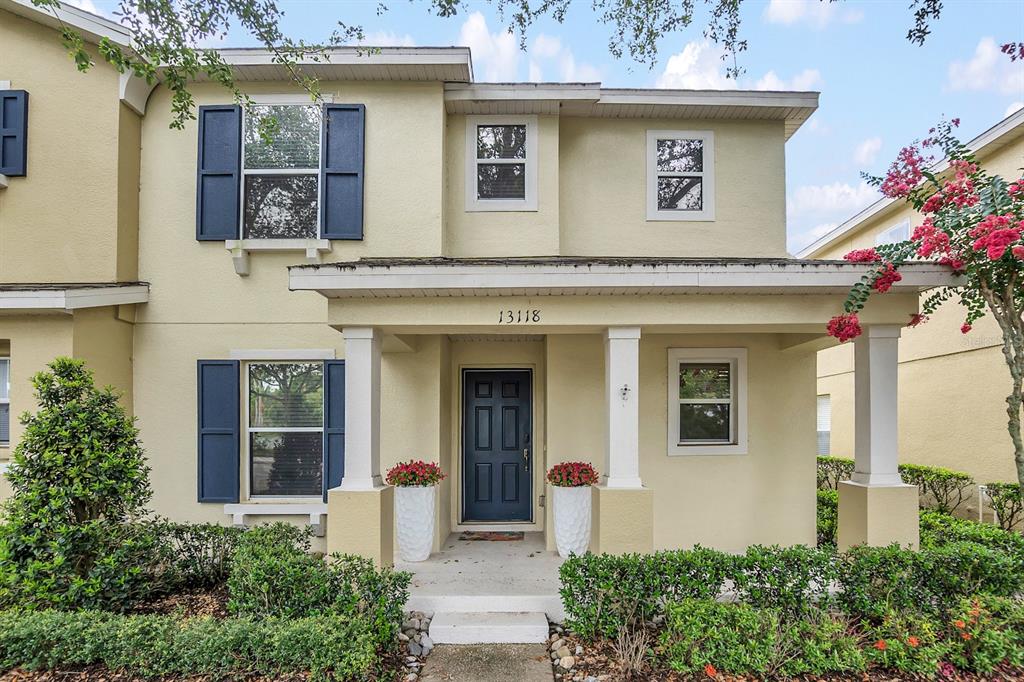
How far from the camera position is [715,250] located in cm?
799

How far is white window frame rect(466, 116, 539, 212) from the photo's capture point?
772cm

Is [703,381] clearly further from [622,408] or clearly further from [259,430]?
[259,430]

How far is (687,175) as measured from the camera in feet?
26.6

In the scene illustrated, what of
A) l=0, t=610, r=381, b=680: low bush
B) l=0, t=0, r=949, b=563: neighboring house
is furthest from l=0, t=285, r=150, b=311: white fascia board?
l=0, t=610, r=381, b=680: low bush

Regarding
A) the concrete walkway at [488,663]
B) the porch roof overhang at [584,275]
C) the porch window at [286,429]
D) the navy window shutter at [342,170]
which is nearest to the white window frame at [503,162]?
the navy window shutter at [342,170]

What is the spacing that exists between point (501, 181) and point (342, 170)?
2101mm

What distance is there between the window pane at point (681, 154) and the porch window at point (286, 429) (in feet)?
18.3

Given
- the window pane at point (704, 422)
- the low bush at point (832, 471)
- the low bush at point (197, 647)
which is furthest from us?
the low bush at point (832, 471)

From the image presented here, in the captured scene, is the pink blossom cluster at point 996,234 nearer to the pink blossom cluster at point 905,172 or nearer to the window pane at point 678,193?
the pink blossom cluster at point 905,172

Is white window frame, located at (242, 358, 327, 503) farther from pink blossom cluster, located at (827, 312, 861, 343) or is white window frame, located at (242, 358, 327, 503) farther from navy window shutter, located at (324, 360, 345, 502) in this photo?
pink blossom cluster, located at (827, 312, 861, 343)

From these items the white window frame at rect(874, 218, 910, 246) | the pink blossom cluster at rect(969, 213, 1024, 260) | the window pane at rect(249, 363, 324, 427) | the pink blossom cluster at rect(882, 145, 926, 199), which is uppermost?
the white window frame at rect(874, 218, 910, 246)

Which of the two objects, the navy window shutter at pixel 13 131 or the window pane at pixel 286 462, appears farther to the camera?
the window pane at pixel 286 462

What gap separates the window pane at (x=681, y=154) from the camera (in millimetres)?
8172

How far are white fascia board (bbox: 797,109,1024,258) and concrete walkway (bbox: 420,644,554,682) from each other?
21.1 ft
